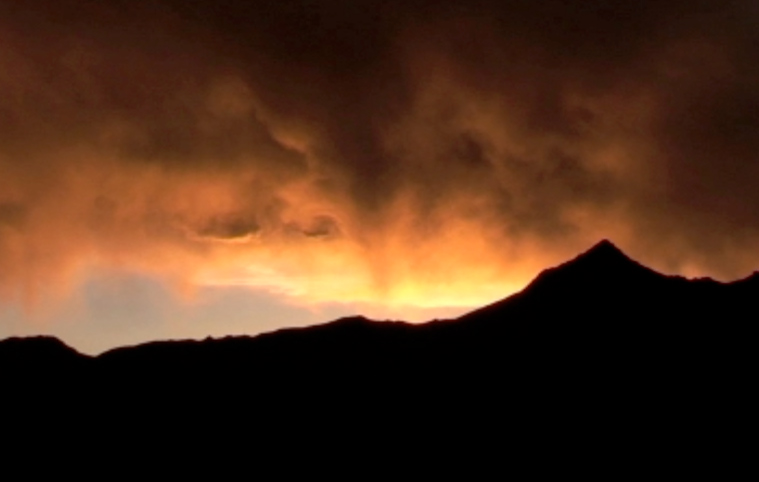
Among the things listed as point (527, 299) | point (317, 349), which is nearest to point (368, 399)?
point (317, 349)

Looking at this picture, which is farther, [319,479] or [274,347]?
[274,347]

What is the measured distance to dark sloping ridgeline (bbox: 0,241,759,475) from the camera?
59188 millimetres

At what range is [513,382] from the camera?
63.9 meters

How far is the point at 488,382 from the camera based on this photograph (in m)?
64.5

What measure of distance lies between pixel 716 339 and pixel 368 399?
20366 mm

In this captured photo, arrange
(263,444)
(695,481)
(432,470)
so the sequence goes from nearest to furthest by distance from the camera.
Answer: (695,481)
(432,470)
(263,444)

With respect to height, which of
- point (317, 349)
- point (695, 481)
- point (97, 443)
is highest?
point (317, 349)

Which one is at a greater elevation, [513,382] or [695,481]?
[513,382]

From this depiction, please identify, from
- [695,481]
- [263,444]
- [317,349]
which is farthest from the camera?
[317,349]

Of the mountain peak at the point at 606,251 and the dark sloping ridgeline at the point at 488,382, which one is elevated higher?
the mountain peak at the point at 606,251

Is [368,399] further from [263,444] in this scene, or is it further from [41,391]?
[41,391]

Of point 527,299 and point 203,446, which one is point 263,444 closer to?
point 203,446

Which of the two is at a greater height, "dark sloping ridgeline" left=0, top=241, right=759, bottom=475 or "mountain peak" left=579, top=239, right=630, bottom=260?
"mountain peak" left=579, top=239, right=630, bottom=260

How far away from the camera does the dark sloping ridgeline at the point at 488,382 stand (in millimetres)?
59188
